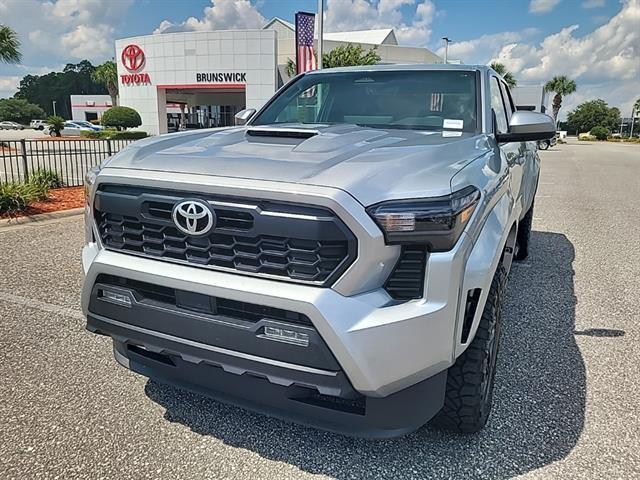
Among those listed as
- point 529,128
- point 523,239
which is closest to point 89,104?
point 523,239

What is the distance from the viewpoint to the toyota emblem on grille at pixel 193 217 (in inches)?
82.7

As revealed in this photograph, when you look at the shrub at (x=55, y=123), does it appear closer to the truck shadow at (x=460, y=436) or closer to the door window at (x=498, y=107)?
the door window at (x=498, y=107)

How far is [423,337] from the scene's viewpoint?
6.35 ft

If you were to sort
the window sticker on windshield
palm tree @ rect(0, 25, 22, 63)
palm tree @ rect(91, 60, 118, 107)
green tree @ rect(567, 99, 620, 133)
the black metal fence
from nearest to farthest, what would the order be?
the window sticker on windshield < the black metal fence < palm tree @ rect(0, 25, 22, 63) < palm tree @ rect(91, 60, 118, 107) < green tree @ rect(567, 99, 620, 133)

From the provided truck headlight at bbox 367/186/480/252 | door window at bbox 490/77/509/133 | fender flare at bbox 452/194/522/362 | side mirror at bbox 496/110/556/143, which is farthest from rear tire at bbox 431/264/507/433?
door window at bbox 490/77/509/133

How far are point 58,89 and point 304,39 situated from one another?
376ft

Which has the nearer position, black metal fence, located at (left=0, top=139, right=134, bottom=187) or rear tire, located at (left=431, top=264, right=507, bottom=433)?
rear tire, located at (left=431, top=264, right=507, bottom=433)

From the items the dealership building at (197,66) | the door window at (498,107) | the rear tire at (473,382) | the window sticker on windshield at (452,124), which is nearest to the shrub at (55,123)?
the dealership building at (197,66)

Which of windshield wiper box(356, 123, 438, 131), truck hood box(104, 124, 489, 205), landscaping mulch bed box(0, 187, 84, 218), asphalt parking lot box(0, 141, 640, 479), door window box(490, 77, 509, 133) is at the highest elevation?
door window box(490, 77, 509, 133)

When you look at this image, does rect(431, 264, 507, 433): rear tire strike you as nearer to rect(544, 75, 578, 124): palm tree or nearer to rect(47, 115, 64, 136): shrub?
rect(47, 115, 64, 136): shrub

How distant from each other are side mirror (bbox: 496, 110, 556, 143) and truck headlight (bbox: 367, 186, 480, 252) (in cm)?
134

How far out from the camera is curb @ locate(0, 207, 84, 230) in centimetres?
744

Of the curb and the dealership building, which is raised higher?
the dealership building

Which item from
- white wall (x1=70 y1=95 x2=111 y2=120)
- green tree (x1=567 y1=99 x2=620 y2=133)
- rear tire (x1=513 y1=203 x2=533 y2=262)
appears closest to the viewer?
rear tire (x1=513 y1=203 x2=533 y2=262)
